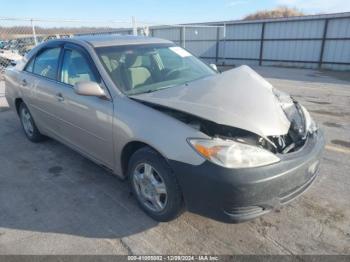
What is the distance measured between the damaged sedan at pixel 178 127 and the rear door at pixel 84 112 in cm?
1

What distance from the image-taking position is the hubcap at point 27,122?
16.1 ft

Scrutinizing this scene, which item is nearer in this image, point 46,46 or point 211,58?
point 46,46

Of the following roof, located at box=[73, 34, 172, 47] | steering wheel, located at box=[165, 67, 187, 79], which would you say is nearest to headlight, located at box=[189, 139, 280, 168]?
steering wheel, located at box=[165, 67, 187, 79]

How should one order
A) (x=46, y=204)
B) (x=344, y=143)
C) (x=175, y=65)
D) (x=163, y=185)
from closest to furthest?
(x=163, y=185) → (x=46, y=204) → (x=175, y=65) → (x=344, y=143)

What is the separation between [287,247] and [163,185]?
115cm

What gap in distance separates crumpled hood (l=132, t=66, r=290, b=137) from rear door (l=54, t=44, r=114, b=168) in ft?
1.53

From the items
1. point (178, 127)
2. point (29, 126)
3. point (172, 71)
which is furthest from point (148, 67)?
point (29, 126)

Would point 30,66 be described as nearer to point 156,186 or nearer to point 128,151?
point 128,151

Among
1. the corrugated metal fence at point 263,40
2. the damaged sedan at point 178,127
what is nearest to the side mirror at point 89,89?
the damaged sedan at point 178,127

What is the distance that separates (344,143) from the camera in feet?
15.4

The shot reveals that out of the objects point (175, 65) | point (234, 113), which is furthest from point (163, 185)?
point (175, 65)

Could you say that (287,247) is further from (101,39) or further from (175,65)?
(101,39)

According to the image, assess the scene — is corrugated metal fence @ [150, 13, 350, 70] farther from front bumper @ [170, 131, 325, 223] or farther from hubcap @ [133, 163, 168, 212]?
hubcap @ [133, 163, 168, 212]

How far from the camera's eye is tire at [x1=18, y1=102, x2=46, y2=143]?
4.85 metres
